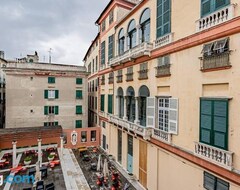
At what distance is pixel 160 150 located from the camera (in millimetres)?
12930

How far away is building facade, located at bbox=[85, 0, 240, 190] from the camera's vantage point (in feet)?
25.8

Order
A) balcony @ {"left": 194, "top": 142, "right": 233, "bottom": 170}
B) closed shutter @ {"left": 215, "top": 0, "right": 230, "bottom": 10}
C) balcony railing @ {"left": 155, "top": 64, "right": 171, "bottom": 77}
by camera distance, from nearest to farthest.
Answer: balcony @ {"left": 194, "top": 142, "right": 233, "bottom": 170} → closed shutter @ {"left": 215, "top": 0, "right": 230, "bottom": 10} → balcony railing @ {"left": 155, "top": 64, "right": 171, "bottom": 77}

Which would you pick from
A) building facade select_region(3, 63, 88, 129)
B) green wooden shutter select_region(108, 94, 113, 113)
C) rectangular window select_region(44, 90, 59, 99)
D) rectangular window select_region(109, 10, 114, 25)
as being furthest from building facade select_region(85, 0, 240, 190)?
rectangular window select_region(44, 90, 59, 99)

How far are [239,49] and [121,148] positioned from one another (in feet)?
50.6

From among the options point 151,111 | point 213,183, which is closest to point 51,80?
point 151,111

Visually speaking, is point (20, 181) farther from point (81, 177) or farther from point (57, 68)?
point (57, 68)

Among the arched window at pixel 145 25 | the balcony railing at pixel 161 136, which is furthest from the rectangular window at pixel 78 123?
the arched window at pixel 145 25

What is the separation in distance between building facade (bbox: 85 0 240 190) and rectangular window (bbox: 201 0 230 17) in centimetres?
5

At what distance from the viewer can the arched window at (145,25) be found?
14702 millimetres

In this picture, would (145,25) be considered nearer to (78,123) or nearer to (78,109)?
(78,109)

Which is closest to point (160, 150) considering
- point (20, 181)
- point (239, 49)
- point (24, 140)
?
point (239, 49)

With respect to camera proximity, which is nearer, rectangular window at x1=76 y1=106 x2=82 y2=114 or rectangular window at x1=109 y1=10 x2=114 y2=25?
rectangular window at x1=109 y1=10 x2=114 y2=25

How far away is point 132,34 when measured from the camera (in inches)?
694

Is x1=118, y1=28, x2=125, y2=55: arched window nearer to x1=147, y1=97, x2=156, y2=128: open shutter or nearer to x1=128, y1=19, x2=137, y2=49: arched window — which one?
x1=128, y1=19, x2=137, y2=49: arched window
